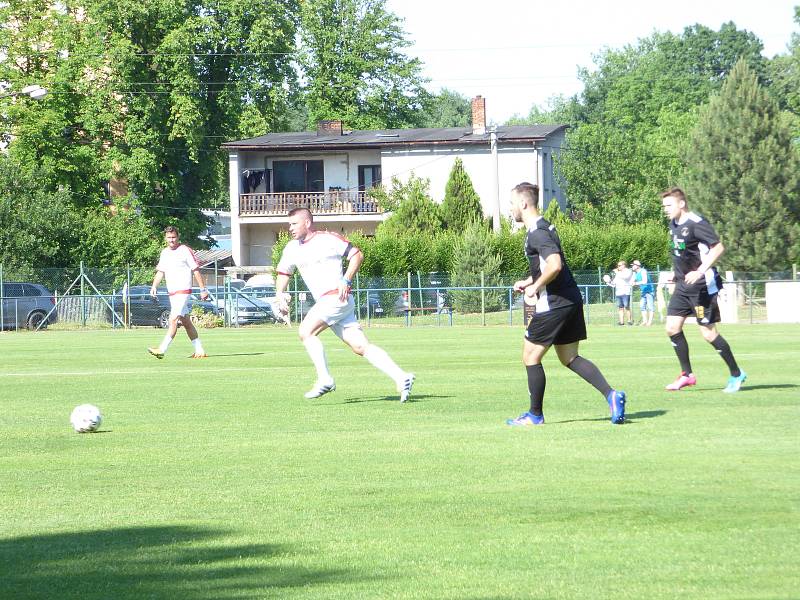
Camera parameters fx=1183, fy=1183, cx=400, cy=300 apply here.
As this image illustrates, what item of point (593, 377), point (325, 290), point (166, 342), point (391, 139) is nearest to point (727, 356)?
point (593, 377)

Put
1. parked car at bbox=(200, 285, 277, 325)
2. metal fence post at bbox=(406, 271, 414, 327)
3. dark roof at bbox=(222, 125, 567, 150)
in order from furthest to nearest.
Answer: dark roof at bbox=(222, 125, 567, 150) < parked car at bbox=(200, 285, 277, 325) < metal fence post at bbox=(406, 271, 414, 327)

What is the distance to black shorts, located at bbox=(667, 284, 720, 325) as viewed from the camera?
13.4 meters

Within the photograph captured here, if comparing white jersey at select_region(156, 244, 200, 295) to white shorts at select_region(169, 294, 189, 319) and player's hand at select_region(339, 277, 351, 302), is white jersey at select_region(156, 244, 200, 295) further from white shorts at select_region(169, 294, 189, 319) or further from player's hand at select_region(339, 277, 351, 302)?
player's hand at select_region(339, 277, 351, 302)

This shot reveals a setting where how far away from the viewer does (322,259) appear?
1306 centimetres

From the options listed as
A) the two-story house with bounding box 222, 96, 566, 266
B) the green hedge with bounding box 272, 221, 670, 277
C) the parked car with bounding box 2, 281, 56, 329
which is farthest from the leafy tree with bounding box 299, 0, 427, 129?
the parked car with bounding box 2, 281, 56, 329

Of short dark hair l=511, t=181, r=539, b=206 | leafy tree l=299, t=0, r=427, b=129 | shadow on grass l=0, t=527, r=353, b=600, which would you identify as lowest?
shadow on grass l=0, t=527, r=353, b=600

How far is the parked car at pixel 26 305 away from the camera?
144 feet

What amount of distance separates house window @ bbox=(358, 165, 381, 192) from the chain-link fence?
2240 cm

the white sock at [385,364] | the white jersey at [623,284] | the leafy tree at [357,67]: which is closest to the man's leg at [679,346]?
the white sock at [385,364]

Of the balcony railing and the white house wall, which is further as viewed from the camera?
the balcony railing

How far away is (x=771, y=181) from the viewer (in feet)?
169

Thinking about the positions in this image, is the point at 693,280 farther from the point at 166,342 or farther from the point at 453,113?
the point at 453,113

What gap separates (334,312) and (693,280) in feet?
13.0

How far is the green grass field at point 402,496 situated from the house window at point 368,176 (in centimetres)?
5382
